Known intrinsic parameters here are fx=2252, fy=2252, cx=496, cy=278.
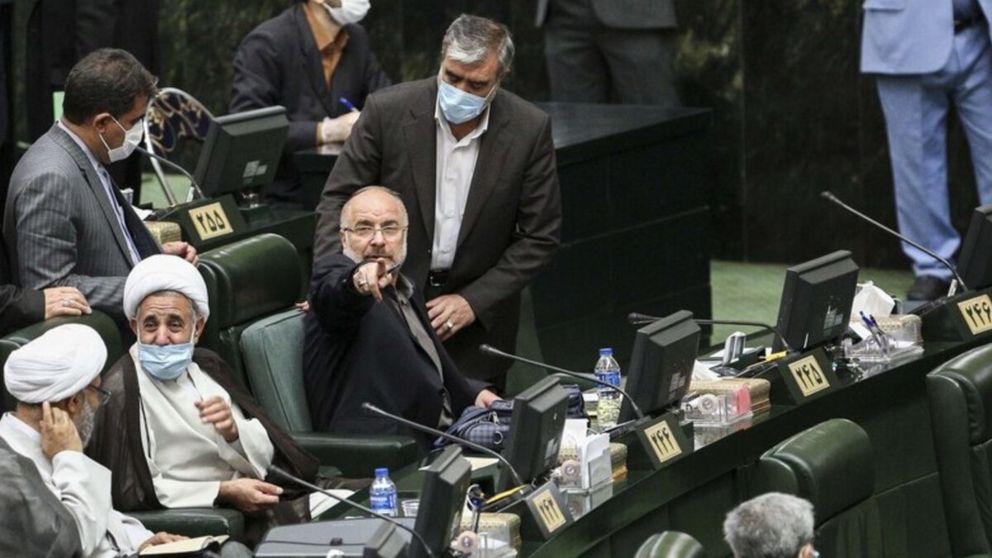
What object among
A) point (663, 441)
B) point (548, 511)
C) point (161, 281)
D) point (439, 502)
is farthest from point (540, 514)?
point (161, 281)

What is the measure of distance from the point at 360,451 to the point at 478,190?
106 centimetres

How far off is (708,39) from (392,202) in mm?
4759

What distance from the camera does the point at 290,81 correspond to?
7770 millimetres

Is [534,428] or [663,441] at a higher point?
[534,428]

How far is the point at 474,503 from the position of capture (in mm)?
4227

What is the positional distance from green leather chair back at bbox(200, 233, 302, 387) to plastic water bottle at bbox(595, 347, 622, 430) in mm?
870

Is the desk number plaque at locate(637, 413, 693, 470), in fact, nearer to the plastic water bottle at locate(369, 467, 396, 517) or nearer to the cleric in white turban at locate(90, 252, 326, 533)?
the plastic water bottle at locate(369, 467, 396, 517)

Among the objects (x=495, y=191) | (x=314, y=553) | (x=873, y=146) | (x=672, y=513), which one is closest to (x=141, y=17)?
(x=495, y=191)

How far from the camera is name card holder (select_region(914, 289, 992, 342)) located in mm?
5703

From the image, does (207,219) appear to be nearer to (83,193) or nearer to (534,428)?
(83,193)

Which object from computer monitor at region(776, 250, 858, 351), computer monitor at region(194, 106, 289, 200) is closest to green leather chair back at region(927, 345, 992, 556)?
computer monitor at region(776, 250, 858, 351)

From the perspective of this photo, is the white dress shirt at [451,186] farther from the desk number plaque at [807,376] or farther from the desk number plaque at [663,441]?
the desk number plaque at [663,441]

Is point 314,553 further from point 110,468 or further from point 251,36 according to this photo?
point 251,36

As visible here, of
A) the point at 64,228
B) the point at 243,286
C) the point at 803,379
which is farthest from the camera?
the point at 243,286
